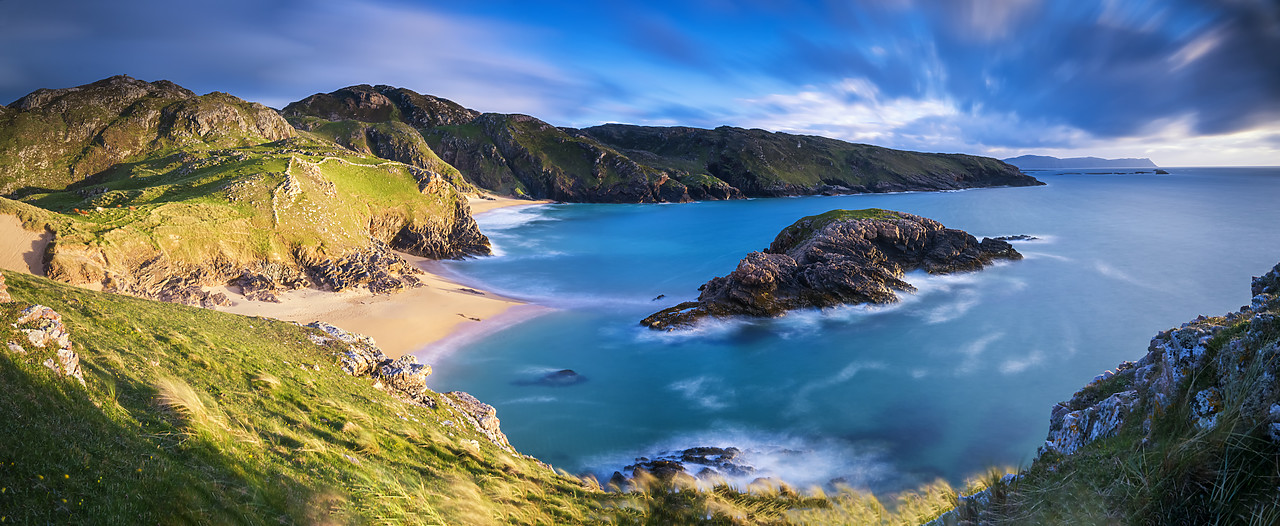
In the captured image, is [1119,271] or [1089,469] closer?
[1089,469]

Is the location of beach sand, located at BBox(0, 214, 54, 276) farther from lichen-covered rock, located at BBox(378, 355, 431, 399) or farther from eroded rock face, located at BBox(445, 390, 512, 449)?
eroded rock face, located at BBox(445, 390, 512, 449)

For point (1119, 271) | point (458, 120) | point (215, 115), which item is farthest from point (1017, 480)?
point (458, 120)

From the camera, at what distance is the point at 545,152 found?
129 metres

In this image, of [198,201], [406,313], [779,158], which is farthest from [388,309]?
[779,158]

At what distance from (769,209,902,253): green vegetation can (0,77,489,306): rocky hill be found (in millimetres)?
28236

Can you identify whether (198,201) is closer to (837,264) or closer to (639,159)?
(837,264)

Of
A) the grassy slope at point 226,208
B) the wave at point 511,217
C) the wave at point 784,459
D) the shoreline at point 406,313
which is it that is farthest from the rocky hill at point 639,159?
the wave at point 784,459

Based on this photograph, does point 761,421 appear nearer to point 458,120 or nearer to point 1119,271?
point 1119,271

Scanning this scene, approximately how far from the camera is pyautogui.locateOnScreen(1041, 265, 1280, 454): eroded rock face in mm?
4734

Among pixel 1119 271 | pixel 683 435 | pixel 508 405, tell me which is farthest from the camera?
pixel 1119 271

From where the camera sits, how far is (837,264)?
32.0 meters

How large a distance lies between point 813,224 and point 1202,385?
34799mm

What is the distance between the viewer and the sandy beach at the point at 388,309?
19.7 meters

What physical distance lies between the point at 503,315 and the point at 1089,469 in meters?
26.3
